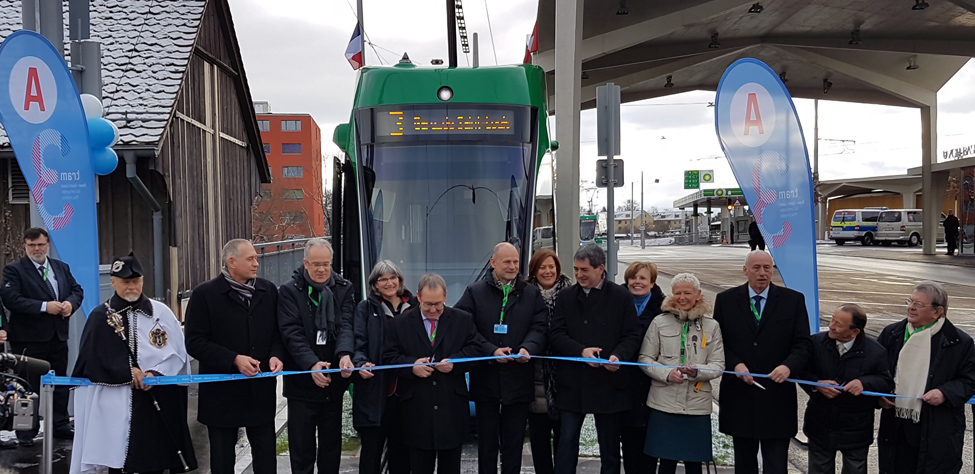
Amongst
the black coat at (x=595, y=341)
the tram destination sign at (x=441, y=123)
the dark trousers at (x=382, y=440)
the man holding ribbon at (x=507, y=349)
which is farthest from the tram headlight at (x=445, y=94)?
the dark trousers at (x=382, y=440)

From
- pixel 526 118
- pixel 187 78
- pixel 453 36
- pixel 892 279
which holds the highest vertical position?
pixel 453 36

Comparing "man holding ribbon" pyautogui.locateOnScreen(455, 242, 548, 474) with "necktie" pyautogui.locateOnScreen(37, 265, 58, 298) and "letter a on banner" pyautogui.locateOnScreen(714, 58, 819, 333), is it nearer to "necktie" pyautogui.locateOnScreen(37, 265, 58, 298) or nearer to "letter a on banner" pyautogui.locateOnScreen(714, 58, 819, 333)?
"letter a on banner" pyautogui.locateOnScreen(714, 58, 819, 333)

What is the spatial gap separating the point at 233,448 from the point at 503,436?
1.84 metres

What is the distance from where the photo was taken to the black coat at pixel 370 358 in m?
5.23

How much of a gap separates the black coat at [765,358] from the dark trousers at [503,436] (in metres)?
1.36

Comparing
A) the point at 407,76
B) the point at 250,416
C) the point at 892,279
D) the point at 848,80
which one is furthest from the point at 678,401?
the point at 848,80

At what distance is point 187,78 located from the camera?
1562 cm

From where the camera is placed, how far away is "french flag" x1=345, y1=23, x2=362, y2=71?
16.8m

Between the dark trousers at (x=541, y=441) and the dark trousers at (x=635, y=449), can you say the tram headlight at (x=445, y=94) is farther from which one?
the dark trousers at (x=635, y=449)

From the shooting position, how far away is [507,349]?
5.32m

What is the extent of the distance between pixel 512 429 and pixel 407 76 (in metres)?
4.36

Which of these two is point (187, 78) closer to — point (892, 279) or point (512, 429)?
point (512, 429)

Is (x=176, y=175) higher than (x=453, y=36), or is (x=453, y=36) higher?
(x=453, y=36)

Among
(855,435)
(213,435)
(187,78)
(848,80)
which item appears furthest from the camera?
(848,80)
